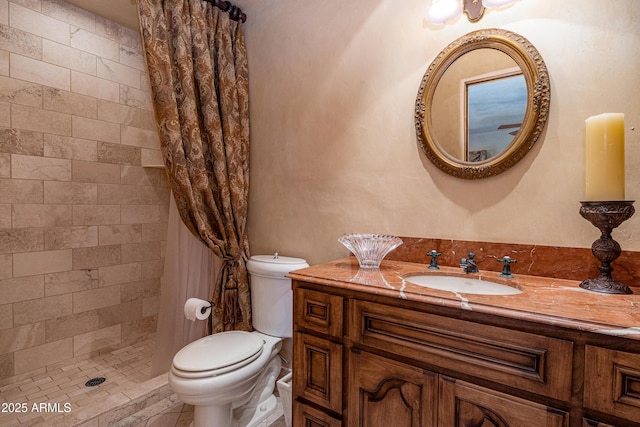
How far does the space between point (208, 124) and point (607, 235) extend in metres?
1.96

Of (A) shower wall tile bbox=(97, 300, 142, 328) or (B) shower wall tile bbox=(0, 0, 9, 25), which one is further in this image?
(A) shower wall tile bbox=(97, 300, 142, 328)

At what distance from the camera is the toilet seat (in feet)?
4.58

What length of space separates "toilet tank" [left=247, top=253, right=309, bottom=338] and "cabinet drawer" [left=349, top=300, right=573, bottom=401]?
2.36 feet

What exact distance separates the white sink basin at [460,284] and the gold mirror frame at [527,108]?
1.48 feet

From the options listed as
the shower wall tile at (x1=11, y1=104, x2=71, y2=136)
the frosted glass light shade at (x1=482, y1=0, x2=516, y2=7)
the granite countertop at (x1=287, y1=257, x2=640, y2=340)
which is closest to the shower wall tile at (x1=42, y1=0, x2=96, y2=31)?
the shower wall tile at (x1=11, y1=104, x2=71, y2=136)

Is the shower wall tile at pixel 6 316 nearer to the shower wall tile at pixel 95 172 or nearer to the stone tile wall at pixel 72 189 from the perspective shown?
the stone tile wall at pixel 72 189

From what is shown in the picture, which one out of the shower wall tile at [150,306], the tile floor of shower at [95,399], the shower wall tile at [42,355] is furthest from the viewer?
the shower wall tile at [150,306]

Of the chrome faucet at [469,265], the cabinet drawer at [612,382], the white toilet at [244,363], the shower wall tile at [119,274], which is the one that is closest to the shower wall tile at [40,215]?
the shower wall tile at [119,274]

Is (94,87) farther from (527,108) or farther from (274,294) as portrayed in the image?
(527,108)

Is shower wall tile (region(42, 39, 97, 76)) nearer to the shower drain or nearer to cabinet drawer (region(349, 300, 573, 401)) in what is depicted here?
the shower drain

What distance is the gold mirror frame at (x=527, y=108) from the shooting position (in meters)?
1.23

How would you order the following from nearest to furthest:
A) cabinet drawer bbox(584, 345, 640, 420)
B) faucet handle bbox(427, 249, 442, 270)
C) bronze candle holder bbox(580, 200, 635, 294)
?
cabinet drawer bbox(584, 345, 640, 420)
bronze candle holder bbox(580, 200, 635, 294)
faucet handle bbox(427, 249, 442, 270)

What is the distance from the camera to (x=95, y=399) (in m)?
1.84

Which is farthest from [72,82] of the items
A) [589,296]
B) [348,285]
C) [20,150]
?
[589,296]
